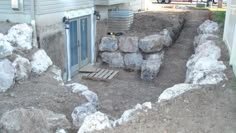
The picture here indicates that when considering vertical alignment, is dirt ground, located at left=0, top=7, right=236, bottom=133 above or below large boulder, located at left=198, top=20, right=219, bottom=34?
below

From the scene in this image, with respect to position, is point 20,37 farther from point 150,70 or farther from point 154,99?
point 150,70

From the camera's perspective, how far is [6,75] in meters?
6.45

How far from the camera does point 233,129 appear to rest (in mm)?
3980

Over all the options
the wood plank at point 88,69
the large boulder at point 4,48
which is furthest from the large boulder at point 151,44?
the large boulder at point 4,48

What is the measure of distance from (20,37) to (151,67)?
4.34 metres

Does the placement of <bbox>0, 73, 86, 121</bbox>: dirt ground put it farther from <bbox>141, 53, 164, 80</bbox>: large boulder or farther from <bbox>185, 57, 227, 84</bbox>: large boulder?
<bbox>141, 53, 164, 80</bbox>: large boulder

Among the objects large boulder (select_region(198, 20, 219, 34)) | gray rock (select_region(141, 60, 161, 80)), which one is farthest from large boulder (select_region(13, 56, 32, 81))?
large boulder (select_region(198, 20, 219, 34))

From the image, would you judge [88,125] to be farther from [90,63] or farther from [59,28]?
[90,63]

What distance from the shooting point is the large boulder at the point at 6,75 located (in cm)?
639

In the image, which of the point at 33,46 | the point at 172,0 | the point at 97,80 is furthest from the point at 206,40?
the point at 172,0

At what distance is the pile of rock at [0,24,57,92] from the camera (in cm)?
652

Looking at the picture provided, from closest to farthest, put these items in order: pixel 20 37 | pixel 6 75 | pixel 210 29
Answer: pixel 6 75 < pixel 20 37 < pixel 210 29

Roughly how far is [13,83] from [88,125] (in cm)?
308

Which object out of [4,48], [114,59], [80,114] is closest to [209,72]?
[80,114]
